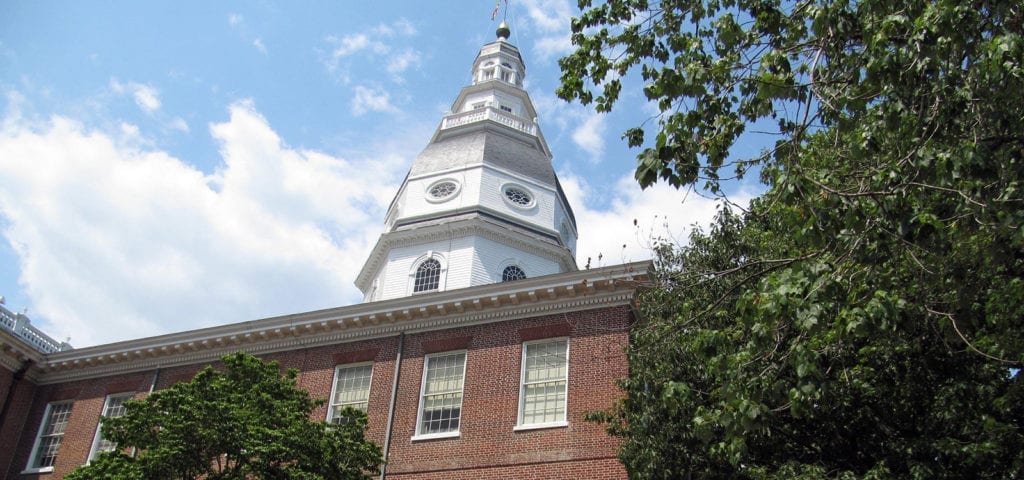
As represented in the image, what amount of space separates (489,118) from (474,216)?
7754 mm

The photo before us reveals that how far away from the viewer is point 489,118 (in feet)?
126

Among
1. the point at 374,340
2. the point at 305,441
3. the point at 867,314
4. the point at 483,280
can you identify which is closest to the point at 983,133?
the point at 867,314

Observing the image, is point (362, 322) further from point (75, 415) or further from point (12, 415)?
point (12, 415)

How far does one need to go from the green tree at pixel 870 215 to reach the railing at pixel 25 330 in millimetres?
21860

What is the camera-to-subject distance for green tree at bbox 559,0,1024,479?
9180mm

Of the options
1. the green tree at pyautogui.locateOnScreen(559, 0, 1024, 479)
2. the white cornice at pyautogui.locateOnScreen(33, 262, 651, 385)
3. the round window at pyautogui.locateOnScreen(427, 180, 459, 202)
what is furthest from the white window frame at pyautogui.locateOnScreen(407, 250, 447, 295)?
the green tree at pyautogui.locateOnScreen(559, 0, 1024, 479)

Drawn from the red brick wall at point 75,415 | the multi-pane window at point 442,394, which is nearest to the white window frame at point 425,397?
the multi-pane window at point 442,394

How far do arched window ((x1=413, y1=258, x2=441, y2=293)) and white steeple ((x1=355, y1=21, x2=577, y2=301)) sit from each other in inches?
1.5

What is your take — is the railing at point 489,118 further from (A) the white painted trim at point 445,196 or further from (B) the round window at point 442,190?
(B) the round window at point 442,190

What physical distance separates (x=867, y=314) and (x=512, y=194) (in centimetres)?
2502

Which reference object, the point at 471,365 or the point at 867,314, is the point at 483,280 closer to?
the point at 471,365

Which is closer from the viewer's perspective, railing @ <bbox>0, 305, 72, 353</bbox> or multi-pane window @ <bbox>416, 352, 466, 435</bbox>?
multi-pane window @ <bbox>416, 352, 466, 435</bbox>

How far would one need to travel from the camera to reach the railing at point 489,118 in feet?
127

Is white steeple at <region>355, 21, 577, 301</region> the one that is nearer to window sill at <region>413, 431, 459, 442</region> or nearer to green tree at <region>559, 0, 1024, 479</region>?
window sill at <region>413, 431, 459, 442</region>
